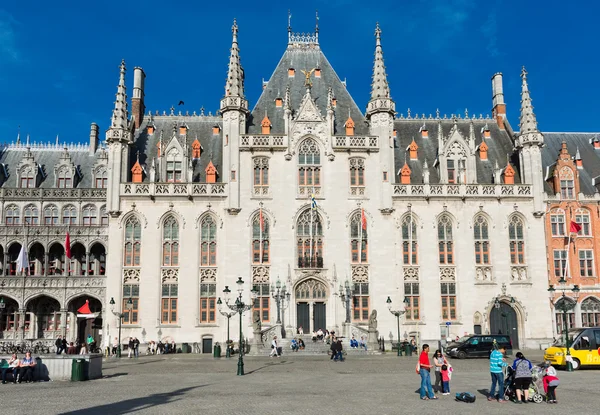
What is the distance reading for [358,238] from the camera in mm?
51875

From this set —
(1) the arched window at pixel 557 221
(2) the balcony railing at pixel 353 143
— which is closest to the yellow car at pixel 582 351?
(1) the arched window at pixel 557 221

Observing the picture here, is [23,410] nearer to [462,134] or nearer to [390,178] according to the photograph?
[390,178]

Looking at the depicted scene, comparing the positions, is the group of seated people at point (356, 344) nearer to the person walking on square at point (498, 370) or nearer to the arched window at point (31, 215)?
the person walking on square at point (498, 370)

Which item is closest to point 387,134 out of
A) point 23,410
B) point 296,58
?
point 296,58

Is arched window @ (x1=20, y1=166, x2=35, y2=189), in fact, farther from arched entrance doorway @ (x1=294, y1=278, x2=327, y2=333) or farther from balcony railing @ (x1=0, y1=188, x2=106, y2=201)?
arched entrance doorway @ (x1=294, y1=278, x2=327, y2=333)

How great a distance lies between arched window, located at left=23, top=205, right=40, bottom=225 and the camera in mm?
53469

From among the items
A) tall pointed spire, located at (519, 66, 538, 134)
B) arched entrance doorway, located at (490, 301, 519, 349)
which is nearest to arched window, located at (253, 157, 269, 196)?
arched entrance doorway, located at (490, 301, 519, 349)

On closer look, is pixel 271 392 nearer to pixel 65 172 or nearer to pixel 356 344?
pixel 356 344

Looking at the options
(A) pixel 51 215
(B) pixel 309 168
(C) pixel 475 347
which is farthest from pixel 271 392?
(A) pixel 51 215

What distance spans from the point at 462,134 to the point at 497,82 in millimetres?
7358

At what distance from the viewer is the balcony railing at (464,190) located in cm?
5272

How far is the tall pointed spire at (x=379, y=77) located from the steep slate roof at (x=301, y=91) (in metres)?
2.91

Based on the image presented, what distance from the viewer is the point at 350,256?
5159 cm

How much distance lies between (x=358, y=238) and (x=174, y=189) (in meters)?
15.9
